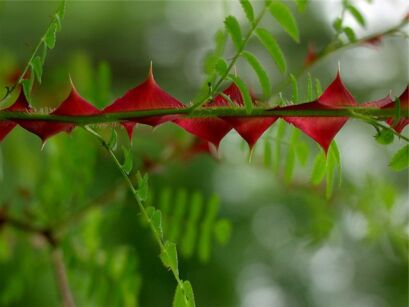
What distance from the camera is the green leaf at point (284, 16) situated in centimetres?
29

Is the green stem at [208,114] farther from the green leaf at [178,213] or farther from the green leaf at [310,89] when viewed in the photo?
the green leaf at [178,213]

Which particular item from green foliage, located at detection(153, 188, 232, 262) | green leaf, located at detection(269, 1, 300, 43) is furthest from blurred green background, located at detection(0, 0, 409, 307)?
green leaf, located at detection(269, 1, 300, 43)

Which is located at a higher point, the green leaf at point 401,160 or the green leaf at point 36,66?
the green leaf at point 36,66

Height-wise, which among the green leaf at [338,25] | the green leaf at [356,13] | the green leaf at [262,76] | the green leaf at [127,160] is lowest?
the green leaf at [127,160]

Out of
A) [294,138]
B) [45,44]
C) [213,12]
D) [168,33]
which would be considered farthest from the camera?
[168,33]

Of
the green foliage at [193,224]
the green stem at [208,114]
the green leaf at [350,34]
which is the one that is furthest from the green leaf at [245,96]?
the green foliage at [193,224]

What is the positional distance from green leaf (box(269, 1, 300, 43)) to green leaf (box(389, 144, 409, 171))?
7cm

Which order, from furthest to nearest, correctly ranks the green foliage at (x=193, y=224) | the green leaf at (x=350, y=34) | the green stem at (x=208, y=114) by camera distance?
1. the green foliage at (x=193, y=224)
2. the green leaf at (x=350, y=34)
3. the green stem at (x=208, y=114)

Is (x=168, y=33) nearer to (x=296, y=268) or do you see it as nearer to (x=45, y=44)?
(x=296, y=268)

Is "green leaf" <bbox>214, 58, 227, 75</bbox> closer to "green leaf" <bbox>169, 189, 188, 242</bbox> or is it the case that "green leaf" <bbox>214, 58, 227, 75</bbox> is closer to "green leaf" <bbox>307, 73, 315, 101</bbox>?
"green leaf" <bbox>307, 73, 315, 101</bbox>

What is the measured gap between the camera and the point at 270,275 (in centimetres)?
131

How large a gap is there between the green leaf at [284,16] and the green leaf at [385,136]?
7cm

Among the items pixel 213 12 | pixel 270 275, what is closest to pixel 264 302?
pixel 270 275

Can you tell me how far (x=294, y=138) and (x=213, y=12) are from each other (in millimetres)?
1130
